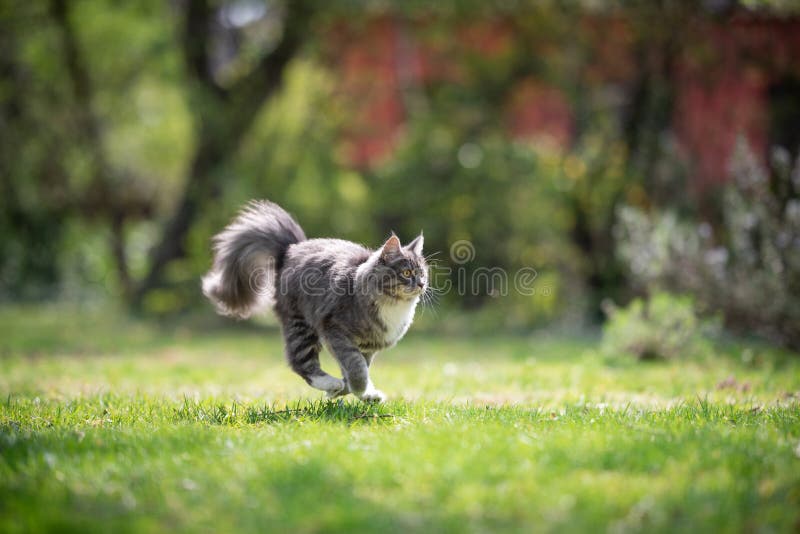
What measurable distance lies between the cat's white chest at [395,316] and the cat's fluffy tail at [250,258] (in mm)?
1060

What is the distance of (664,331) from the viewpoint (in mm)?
8289

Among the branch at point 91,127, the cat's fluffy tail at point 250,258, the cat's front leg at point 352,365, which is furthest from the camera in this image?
the branch at point 91,127

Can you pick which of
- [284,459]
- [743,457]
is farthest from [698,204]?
[284,459]

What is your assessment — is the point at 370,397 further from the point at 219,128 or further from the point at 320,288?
the point at 219,128

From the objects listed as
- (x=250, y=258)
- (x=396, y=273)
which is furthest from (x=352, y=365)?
(x=250, y=258)

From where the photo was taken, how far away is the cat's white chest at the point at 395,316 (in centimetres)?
531

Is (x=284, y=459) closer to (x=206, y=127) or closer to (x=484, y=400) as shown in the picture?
(x=484, y=400)

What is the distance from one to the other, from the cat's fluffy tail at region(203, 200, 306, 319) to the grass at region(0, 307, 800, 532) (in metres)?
0.84

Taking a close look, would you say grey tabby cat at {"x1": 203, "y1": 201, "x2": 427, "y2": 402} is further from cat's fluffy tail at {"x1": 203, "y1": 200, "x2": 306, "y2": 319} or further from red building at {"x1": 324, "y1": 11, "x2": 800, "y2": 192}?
red building at {"x1": 324, "y1": 11, "x2": 800, "y2": 192}

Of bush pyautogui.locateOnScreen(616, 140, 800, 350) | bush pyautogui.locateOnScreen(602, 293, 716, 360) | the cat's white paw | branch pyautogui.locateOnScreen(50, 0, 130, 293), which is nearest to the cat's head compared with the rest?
the cat's white paw

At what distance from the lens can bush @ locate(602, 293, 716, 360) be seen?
820 cm

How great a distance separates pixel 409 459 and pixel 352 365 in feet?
5.05

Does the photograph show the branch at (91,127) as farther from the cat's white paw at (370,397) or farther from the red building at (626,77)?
the cat's white paw at (370,397)

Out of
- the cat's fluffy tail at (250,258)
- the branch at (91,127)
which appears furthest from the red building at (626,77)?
the cat's fluffy tail at (250,258)
